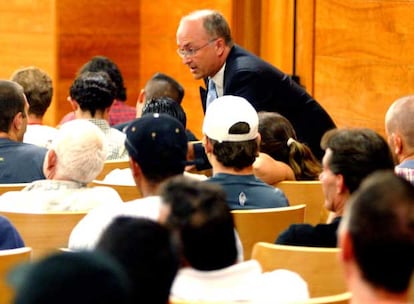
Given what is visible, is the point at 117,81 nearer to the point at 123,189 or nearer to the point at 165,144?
the point at 123,189

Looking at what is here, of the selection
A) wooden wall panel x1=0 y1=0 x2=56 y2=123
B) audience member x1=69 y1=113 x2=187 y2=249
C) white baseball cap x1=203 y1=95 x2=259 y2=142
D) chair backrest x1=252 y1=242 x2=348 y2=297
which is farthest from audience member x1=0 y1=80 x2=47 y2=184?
wooden wall panel x1=0 y1=0 x2=56 y2=123

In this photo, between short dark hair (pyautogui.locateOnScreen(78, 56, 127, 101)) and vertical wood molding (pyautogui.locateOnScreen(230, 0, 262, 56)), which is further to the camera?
vertical wood molding (pyautogui.locateOnScreen(230, 0, 262, 56))

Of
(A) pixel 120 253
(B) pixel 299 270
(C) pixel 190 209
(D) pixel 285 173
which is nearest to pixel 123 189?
(D) pixel 285 173

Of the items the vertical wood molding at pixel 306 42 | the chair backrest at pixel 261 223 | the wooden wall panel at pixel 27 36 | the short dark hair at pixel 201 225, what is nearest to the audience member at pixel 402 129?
the chair backrest at pixel 261 223

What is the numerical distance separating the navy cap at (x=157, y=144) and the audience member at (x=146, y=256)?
1.63 metres

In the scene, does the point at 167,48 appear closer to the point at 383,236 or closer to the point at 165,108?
the point at 165,108

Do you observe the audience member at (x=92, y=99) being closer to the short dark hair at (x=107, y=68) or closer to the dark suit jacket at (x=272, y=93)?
the dark suit jacket at (x=272, y=93)

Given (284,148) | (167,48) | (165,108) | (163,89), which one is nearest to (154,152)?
(284,148)

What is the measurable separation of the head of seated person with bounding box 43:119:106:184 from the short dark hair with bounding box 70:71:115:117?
76.7 inches

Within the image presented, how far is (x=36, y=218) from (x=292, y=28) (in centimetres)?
462

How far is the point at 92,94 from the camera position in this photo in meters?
5.97

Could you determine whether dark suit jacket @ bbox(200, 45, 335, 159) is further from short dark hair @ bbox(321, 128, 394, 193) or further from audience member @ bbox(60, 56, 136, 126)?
short dark hair @ bbox(321, 128, 394, 193)

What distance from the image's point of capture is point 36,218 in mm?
3559

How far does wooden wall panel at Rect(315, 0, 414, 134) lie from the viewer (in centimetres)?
687
